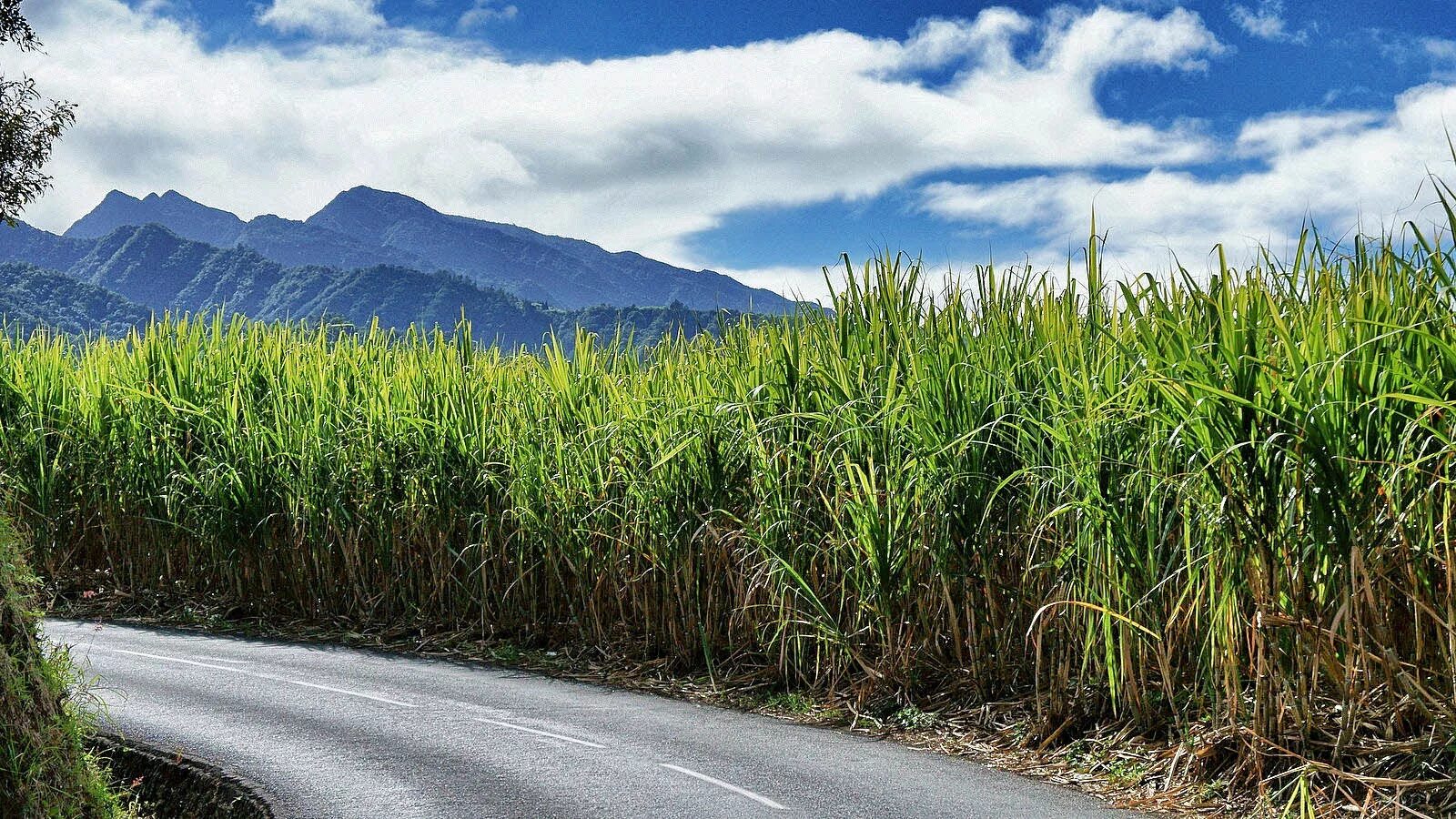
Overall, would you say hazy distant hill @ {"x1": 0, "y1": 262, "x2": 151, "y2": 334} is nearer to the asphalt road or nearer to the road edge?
the asphalt road

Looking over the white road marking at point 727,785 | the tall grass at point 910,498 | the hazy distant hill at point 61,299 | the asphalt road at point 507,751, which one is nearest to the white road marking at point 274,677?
the asphalt road at point 507,751

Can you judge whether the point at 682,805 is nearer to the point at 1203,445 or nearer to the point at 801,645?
the point at 801,645

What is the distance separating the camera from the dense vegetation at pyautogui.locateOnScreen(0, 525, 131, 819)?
168 inches

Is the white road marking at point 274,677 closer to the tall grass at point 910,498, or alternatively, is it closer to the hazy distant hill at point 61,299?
the tall grass at point 910,498

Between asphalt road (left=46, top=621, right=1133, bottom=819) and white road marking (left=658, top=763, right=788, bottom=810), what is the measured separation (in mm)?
16

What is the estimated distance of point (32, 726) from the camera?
14.4 ft

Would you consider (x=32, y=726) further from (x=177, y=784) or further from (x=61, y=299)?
(x=61, y=299)

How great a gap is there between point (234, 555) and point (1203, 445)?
1056 cm

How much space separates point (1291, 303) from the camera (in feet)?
20.7

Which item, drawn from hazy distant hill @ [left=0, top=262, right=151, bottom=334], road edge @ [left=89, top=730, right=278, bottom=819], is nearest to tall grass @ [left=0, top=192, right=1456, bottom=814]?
road edge @ [left=89, top=730, right=278, bottom=819]

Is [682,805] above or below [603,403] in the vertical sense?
below

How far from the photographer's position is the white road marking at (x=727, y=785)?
6090 mm

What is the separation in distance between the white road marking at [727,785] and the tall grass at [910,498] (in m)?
1.70

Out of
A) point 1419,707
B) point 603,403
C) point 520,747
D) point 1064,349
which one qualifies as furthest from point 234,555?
point 1419,707
